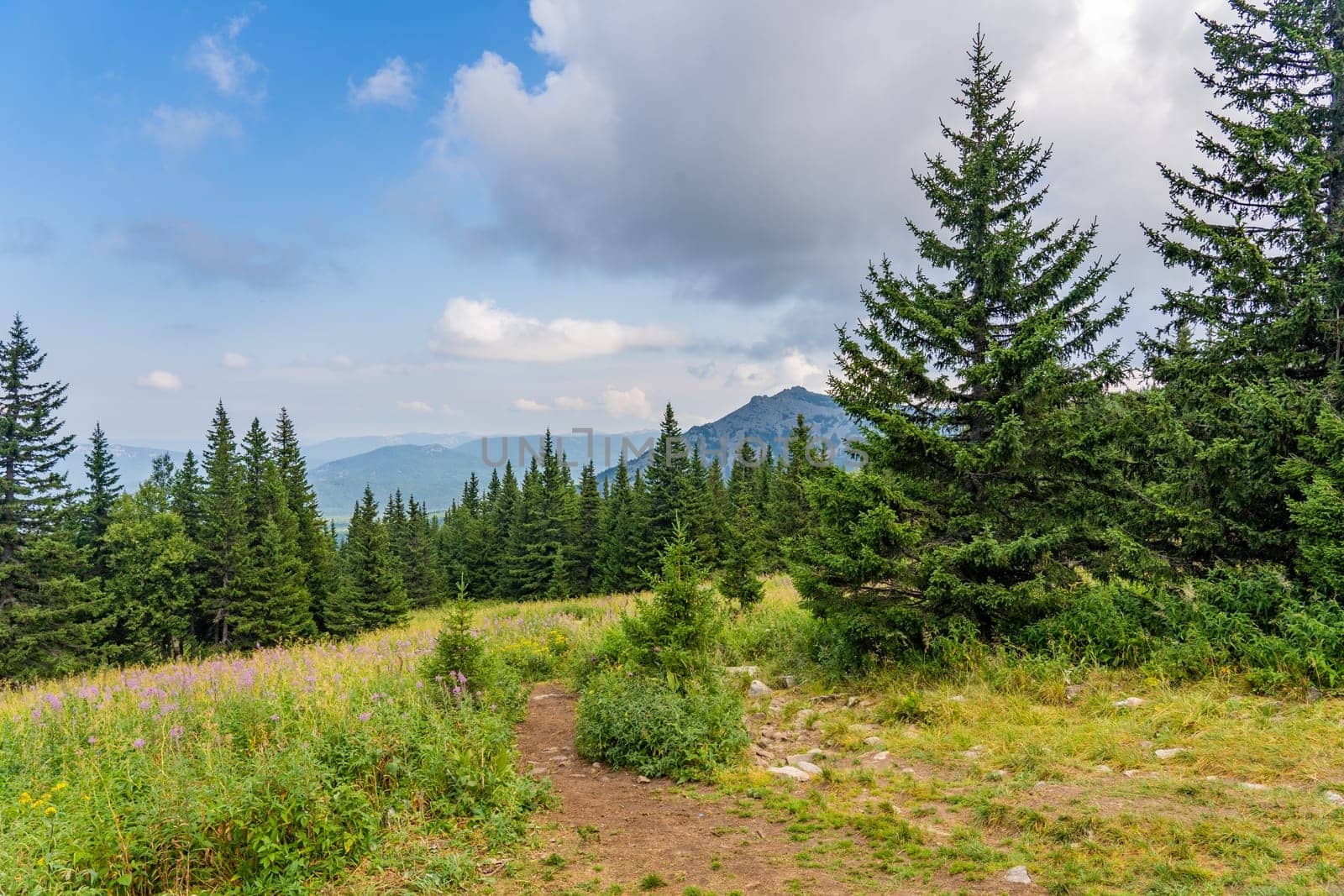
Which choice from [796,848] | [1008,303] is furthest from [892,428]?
[796,848]

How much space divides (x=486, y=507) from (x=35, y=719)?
6426 cm

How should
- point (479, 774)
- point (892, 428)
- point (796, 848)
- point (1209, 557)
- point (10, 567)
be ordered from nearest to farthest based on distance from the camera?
point (796, 848), point (479, 774), point (1209, 557), point (892, 428), point (10, 567)

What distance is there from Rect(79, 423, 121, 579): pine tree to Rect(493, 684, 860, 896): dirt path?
39.6m

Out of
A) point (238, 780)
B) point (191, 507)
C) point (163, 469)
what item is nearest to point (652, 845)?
point (238, 780)

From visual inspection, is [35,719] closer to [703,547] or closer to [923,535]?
[923,535]

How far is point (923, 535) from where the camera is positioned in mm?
9133

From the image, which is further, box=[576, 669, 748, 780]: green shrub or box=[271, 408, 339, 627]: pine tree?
box=[271, 408, 339, 627]: pine tree

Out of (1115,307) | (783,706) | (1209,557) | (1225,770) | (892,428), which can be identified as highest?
(1115,307)

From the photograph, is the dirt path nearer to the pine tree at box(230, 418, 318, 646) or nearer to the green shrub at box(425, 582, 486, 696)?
the green shrub at box(425, 582, 486, 696)

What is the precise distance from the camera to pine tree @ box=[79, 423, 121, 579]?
1415 inches

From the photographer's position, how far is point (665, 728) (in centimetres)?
688

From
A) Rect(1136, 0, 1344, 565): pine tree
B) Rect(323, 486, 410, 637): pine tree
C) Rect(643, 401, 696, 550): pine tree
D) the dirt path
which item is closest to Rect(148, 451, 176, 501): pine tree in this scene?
Rect(323, 486, 410, 637): pine tree

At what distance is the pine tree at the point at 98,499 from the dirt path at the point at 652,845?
130 feet

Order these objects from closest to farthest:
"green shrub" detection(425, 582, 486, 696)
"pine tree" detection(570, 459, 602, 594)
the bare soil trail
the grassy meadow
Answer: the grassy meadow < the bare soil trail < "green shrub" detection(425, 582, 486, 696) < "pine tree" detection(570, 459, 602, 594)
